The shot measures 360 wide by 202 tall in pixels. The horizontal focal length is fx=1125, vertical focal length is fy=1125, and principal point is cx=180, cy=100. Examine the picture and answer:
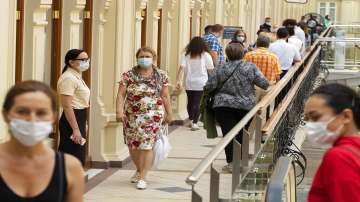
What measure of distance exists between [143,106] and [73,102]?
4.61 ft

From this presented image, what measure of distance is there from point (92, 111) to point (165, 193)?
2005 mm

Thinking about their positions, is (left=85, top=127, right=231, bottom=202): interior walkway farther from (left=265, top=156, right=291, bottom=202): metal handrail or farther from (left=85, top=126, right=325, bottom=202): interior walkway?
(left=265, top=156, right=291, bottom=202): metal handrail

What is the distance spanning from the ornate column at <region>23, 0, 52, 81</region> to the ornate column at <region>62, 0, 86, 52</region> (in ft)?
2.63

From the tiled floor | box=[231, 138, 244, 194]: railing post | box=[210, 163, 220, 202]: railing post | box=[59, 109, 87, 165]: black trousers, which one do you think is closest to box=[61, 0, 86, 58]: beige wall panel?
the tiled floor

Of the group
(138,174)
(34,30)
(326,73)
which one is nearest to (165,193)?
(138,174)

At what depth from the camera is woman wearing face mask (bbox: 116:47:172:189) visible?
1181 centimetres

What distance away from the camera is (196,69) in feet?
58.4

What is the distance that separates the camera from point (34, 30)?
1097cm

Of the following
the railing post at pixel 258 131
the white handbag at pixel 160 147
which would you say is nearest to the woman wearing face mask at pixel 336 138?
the railing post at pixel 258 131

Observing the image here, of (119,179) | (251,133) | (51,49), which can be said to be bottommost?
(119,179)

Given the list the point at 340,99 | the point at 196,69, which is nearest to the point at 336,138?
the point at 340,99

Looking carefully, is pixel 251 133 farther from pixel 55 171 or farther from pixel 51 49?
pixel 55 171

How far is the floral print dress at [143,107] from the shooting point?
11.8 meters

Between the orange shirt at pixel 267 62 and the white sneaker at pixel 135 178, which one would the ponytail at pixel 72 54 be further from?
the orange shirt at pixel 267 62
